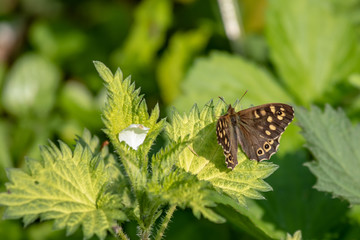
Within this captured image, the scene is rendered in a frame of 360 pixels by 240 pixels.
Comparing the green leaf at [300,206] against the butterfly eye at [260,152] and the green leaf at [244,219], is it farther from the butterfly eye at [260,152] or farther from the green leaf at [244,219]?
the butterfly eye at [260,152]

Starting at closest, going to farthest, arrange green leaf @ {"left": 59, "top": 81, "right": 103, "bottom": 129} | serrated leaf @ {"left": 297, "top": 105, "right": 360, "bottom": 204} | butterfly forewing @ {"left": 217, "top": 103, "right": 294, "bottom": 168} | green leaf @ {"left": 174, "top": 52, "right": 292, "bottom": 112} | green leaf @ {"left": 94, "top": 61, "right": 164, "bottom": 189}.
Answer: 1. green leaf @ {"left": 94, "top": 61, "right": 164, "bottom": 189}
2. butterfly forewing @ {"left": 217, "top": 103, "right": 294, "bottom": 168}
3. serrated leaf @ {"left": 297, "top": 105, "right": 360, "bottom": 204}
4. green leaf @ {"left": 174, "top": 52, "right": 292, "bottom": 112}
5. green leaf @ {"left": 59, "top": 81, "right": 103, "bottom": 129}

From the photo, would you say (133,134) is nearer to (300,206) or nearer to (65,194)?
(65,194)

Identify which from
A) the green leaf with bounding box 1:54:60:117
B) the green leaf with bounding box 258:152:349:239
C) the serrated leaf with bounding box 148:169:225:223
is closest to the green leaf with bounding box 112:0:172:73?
the green leaf with bounding box 1:54:60:117

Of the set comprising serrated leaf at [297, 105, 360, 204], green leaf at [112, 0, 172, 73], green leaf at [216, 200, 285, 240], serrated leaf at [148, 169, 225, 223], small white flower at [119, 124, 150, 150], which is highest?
green leaf at [112, 0, 172, 73]

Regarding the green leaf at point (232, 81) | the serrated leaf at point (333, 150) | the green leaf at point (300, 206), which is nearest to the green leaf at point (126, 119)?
the serrated leaf at point (333, 150)

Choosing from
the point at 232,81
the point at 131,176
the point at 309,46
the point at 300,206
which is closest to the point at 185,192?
the point at 131,176

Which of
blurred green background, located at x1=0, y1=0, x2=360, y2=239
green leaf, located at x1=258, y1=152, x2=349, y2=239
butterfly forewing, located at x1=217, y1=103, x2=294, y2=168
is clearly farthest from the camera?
blurred green background, located at x1=0, y1=0, x2=360, y2=239

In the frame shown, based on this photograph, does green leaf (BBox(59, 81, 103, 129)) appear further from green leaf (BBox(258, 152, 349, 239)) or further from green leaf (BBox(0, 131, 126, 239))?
green leaf (BBox(0, 131, 126, 239))
